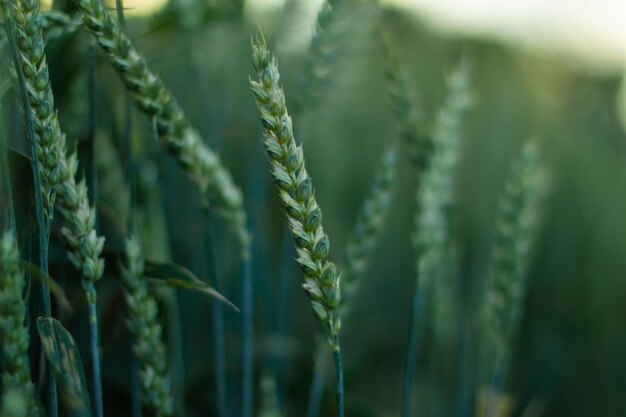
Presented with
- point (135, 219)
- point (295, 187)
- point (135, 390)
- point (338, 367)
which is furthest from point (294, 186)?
point (135, 390)

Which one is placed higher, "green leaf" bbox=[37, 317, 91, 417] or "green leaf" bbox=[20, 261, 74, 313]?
"green leaf" bbox=[20, 261, 74, 313]

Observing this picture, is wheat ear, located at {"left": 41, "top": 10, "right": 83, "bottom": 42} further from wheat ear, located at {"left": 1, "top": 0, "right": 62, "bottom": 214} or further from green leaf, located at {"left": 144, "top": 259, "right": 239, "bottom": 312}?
green leaf, located at {"left": 144, "top": 259, "right": 239, "bottom": 312}

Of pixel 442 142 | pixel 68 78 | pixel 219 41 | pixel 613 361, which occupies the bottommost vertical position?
pixel 613 361

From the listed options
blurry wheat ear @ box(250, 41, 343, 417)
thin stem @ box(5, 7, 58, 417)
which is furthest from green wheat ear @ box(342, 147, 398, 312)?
thin stem @ box(5, 7, 58, 417)

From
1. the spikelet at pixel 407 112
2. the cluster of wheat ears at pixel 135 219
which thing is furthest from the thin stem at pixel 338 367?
the spikelet at pixel 407 112

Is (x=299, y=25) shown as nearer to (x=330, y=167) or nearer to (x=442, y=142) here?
(x=442, y=142)

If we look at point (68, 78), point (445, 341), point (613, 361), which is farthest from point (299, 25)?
point (613, 361)
